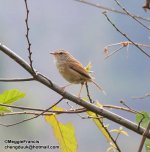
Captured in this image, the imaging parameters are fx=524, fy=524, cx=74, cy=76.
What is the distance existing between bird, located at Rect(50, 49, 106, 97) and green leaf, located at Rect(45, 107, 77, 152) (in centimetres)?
31

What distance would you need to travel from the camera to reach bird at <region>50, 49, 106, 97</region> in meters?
1.60

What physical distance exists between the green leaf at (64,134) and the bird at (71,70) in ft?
1.00

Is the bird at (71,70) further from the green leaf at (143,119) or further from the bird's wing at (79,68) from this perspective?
the green leaf at (143,119)

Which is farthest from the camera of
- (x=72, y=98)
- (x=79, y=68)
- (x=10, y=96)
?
(x=79, y=68)

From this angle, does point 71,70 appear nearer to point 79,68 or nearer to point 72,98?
point 79,68

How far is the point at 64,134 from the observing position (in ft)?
4.05

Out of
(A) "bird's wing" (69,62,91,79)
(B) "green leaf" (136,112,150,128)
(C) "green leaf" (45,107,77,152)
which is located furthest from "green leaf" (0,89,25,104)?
(A) "bird's wing" (69,62,91,79)

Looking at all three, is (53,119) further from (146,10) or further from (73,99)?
(146,10)

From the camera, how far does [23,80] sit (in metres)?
1.03

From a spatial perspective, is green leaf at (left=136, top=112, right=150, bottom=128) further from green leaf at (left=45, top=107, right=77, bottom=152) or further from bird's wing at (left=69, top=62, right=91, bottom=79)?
bird's wing at (left=69, top=62, right=91, bottom=79)

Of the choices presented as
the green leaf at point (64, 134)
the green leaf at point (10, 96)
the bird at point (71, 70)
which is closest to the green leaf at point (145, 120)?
the green leaf at point (64, 134)

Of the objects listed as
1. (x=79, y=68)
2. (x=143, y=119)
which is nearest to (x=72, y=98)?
(x=143, y=119)

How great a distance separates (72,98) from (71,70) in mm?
628

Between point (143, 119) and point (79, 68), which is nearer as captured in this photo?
point (143, 119)
